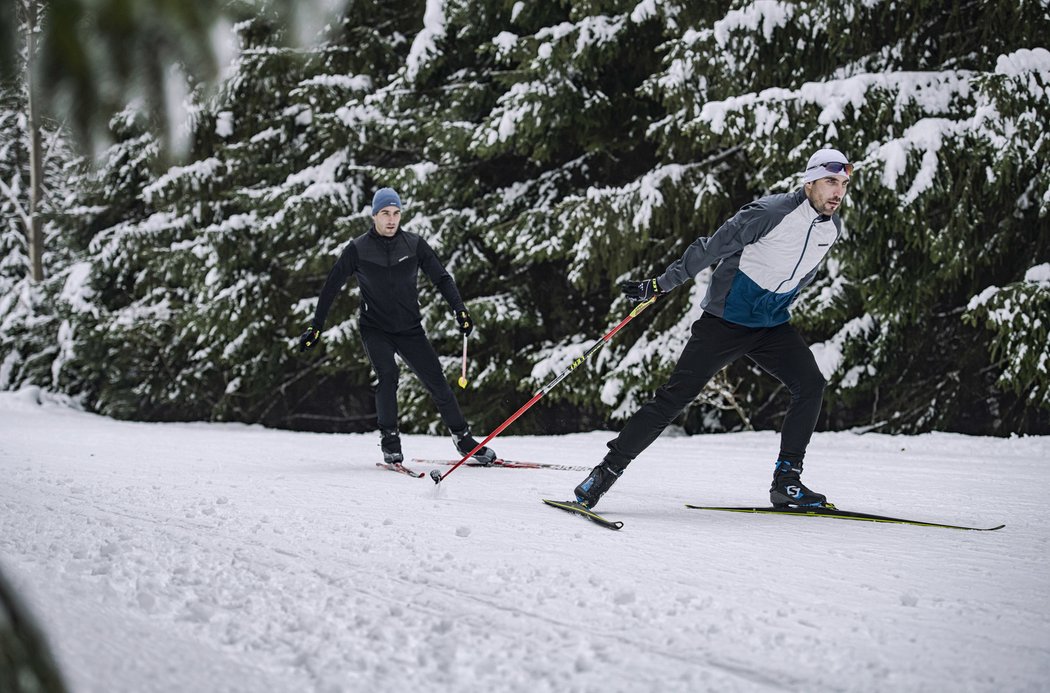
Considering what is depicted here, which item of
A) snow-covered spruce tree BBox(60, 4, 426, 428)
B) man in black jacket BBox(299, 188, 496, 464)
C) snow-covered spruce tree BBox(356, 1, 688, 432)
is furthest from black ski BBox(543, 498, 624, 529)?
snow-covered spruce tree BBox(60, 4, 426, 428)

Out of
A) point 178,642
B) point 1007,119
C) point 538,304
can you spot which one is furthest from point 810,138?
point 178,642

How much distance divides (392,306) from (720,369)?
308 centimetres

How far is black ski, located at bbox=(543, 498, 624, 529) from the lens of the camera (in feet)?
13.1

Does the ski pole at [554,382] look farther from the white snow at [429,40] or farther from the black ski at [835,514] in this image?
the white snow at [429,40]

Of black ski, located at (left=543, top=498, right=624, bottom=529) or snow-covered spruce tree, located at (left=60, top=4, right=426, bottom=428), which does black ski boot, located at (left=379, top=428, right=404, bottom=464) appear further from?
snow-covered spruce tree, located at (left=60, top=4, right=426, bottom=428)

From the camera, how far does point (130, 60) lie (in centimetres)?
119

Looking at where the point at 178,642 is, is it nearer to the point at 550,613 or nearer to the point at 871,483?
the point at 550,613

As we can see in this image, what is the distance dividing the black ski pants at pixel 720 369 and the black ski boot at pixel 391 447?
251cm

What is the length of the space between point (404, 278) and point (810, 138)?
3.71 meters

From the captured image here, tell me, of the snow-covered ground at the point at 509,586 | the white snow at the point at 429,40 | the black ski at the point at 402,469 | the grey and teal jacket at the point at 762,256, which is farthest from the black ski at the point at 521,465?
the white snow at the point at 429,40

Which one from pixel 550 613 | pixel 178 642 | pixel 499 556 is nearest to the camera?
pixel 178 642

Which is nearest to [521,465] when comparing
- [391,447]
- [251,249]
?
[391,447]

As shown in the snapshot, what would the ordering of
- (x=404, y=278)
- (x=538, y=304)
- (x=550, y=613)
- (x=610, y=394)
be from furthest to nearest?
(x=538, y=304), (x=610, y=394), (x=404, y=278), (x=550, y=613)

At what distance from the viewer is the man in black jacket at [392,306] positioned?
688 centimetres
